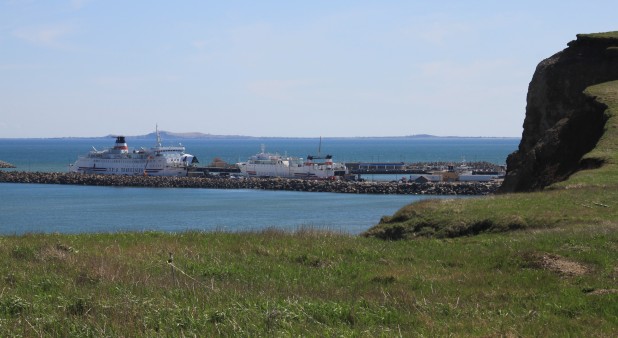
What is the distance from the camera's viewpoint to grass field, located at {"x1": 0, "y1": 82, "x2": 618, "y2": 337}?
1087 centimetres

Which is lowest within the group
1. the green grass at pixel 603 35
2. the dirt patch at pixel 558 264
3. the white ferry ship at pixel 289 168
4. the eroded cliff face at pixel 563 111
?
the white ferry ship at pixel 289 168

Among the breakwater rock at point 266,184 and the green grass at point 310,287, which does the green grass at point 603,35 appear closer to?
the green grass at point 310,287

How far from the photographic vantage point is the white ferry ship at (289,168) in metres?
110

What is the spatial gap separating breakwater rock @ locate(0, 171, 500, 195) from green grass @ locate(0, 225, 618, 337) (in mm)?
67775

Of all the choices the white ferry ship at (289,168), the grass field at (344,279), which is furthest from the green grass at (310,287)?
the white ferry ship at (289,168)

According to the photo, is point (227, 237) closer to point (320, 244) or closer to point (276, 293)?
point (320, 244)

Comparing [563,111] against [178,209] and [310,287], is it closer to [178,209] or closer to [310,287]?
[310,287]

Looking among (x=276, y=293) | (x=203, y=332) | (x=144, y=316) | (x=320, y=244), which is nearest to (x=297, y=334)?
(x=203, y=332)

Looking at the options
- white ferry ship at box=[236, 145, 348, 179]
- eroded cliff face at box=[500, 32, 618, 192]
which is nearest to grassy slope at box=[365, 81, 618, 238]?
eroded cliff face at box=[500, 32, 618, 192]

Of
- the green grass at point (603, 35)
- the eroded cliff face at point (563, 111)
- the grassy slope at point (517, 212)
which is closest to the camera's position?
the grassy slope at point (517, 212)

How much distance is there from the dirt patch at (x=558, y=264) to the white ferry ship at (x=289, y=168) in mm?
92720

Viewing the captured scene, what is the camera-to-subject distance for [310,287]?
14281 mm

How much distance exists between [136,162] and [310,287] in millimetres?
108849

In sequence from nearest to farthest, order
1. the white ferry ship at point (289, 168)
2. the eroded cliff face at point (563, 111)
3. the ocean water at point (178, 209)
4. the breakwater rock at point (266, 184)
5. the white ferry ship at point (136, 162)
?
1. the eroded cliff face at point (563, 111)
2. the ocean water at point (178, 209)
3. the breakwater rock at point (266, 184)
4. the white ferry ship at point (289, 168)
5. the white ferry ship at point (136, 162)
